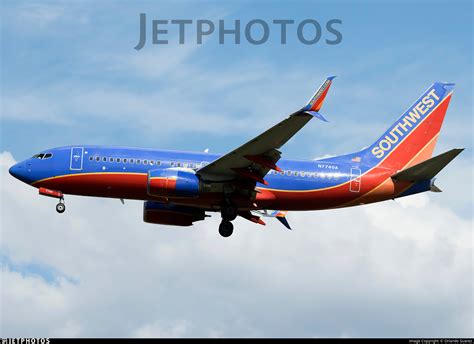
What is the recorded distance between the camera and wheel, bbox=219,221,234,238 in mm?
55531

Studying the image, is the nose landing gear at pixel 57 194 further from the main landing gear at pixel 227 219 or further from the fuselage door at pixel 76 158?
the main landing gear at pixel 227 219

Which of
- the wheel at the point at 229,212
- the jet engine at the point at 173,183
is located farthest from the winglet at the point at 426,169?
the jet engine at the point at 173,183

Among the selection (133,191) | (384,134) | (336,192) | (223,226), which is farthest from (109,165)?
(384,134)

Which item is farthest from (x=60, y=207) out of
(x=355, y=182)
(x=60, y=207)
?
(x=355, y=182)

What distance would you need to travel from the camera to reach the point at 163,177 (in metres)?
52.4

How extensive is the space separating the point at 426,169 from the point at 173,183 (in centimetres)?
1366

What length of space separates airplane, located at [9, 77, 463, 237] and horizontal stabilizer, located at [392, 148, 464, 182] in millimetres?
53

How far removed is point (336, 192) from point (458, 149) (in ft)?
24.9

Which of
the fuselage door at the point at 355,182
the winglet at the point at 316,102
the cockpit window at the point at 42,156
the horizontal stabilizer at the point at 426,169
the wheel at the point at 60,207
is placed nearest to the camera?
the winglet at the point at 316,102

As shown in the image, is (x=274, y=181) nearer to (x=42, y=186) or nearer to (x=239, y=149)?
(x=239, y=149)

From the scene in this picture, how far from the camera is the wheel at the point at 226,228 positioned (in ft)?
182

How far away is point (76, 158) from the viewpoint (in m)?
54.3

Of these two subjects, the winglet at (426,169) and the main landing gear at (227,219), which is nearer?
the winglet at (426,169)

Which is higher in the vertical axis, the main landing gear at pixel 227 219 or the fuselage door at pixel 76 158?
the fuselage door at pixel 76 158
